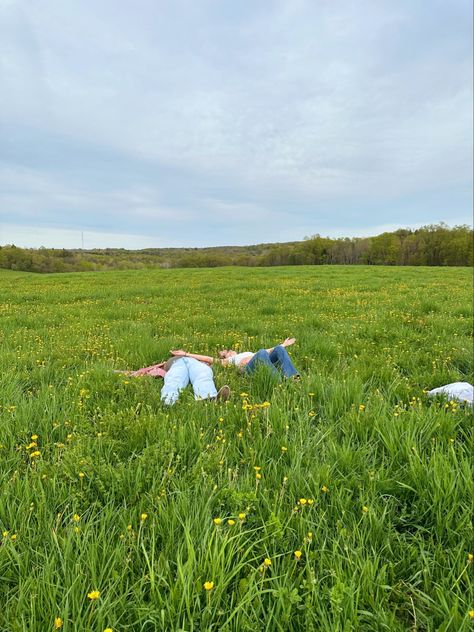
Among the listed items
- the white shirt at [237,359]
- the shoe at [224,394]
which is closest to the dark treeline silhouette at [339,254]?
the white shirt at [237,359]

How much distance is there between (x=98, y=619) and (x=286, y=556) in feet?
2.86

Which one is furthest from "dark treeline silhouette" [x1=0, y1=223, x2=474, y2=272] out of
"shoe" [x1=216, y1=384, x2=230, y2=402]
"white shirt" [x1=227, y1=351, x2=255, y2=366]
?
"shoe" [x1=216, y1=384, x2=230, y2=402]

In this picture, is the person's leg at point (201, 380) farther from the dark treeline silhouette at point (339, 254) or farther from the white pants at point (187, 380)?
the dark treeline silhouette at point (339, 254)

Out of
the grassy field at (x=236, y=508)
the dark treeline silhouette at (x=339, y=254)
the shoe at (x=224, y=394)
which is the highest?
the dark treeline silhouette at (x=339, y=254)

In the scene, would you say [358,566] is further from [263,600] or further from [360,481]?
[360,481]

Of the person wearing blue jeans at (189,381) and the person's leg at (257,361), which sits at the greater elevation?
the person's leg at (257,361)

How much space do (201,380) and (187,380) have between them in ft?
0.77

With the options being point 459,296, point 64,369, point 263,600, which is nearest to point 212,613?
point 263,600

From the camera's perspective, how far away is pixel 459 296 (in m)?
11.4

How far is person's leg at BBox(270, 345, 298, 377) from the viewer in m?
4.32

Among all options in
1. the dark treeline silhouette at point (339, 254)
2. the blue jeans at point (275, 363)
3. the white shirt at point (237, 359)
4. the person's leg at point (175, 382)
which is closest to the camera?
the person's leg at point (175, 382)

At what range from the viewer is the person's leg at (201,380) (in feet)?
12.2

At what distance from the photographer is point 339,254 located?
85.9 m

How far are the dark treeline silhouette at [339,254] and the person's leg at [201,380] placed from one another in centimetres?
5569
